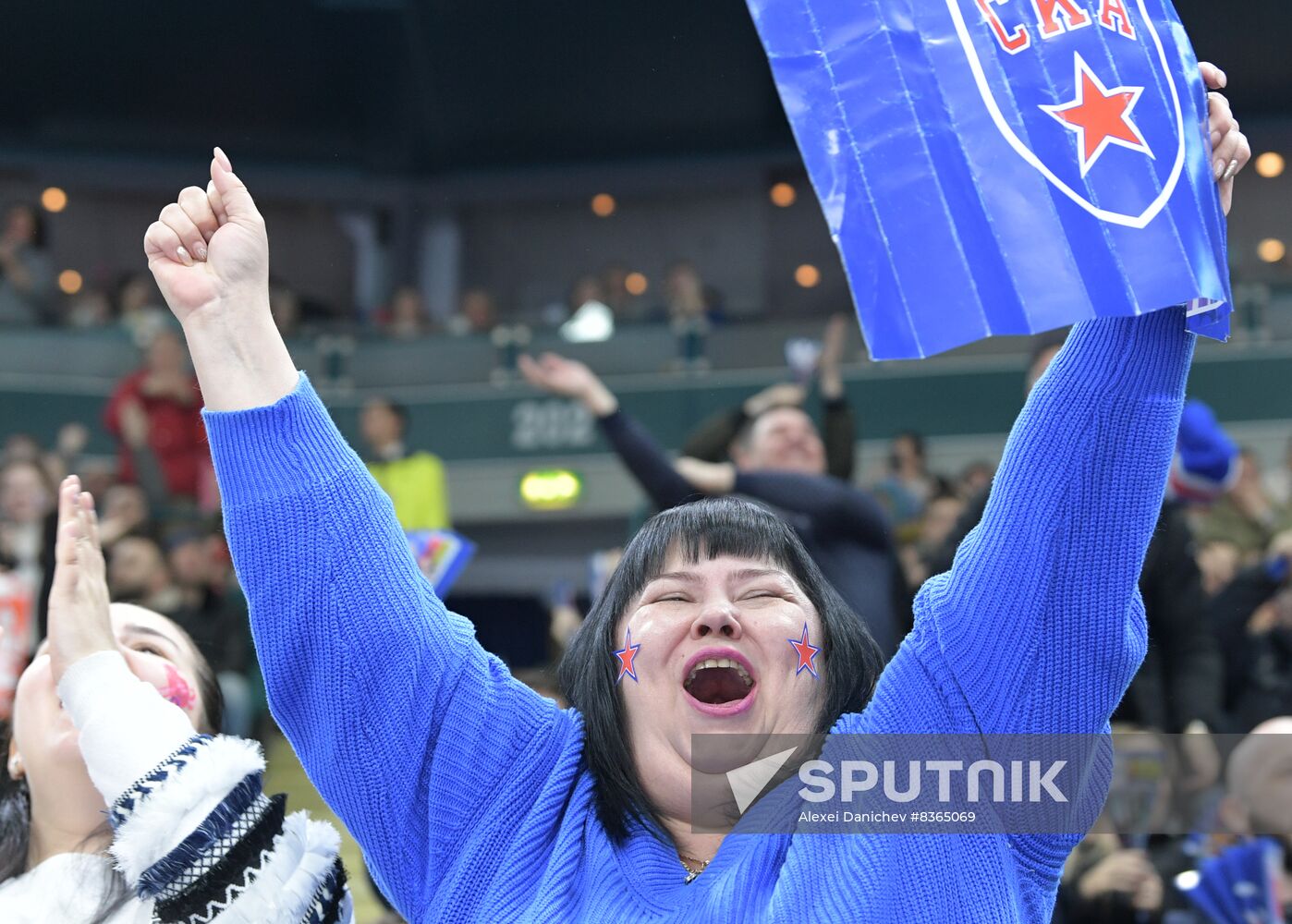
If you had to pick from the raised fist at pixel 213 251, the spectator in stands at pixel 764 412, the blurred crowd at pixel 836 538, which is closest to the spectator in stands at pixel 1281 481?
the blurred crowd at pixel 836 538

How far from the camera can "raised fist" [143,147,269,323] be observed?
1.50 m

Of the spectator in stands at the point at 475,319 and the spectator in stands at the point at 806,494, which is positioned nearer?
the spectator in stands at the point at 806,494

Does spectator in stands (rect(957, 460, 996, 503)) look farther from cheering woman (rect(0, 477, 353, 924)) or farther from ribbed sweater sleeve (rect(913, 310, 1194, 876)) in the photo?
ribbed sweater sleeve (rect(913, 310, 1194, 876))

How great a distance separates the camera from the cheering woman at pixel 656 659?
1.36 meters

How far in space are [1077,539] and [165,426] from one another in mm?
6060

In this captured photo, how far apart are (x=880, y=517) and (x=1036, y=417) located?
1904 millimetres

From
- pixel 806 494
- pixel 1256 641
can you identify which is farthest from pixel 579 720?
pixel 1256 641

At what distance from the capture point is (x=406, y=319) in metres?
11.5

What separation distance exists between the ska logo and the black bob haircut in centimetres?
50

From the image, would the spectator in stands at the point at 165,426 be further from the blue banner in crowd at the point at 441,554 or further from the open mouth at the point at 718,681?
the open mouth at the point at 718,681

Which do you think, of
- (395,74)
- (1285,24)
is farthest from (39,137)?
(1285,24)

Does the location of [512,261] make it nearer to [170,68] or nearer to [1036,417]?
[170,68]

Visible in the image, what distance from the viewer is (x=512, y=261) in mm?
14484

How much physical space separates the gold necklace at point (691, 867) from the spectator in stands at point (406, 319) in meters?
9.53
